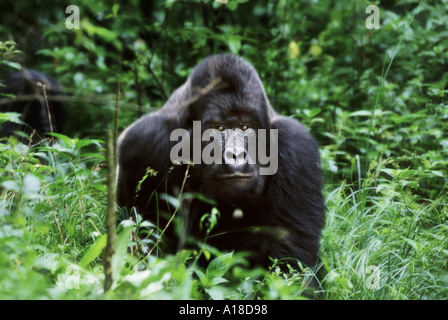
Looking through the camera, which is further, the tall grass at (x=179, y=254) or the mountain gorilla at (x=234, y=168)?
the mountain gorilla at (x=234, y=168)

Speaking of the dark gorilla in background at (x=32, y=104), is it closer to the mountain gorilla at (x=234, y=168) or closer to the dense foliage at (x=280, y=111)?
the dense foliage at (x=280, y=111)

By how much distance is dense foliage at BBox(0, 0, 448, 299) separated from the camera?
197cm

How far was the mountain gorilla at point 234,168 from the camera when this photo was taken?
9.35 ft

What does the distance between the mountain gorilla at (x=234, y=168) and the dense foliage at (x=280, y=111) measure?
0.61ft

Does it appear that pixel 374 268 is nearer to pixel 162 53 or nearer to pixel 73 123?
pixel 162 53

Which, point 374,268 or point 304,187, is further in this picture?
point 304,187

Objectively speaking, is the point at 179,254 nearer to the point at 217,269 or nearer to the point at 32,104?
the point at 217,269

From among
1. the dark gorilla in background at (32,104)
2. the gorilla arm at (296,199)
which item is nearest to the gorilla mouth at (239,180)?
the gorilla arm at (296,199)

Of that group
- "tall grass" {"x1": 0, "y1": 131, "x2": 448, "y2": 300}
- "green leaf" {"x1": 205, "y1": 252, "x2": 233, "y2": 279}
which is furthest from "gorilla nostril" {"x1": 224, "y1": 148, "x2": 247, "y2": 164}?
"green leaf" {"x1": 205, "y1": 252, "x2": 233, "y2": 279}

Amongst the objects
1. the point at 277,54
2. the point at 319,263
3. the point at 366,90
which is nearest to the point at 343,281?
the point at 319,263

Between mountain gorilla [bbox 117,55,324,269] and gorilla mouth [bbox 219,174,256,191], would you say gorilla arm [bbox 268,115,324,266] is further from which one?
gorilla mouth [bbox 219,174,256,191]

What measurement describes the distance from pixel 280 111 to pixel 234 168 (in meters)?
2.57

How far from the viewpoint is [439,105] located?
3.79 m
